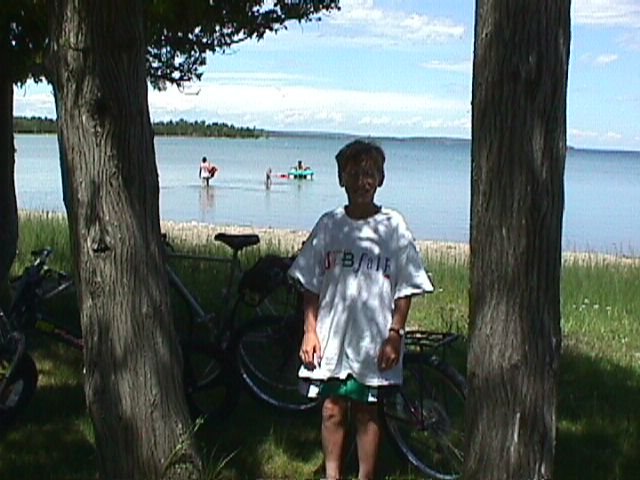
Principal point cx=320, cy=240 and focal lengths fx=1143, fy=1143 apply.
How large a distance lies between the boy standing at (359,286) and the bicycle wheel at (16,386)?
5.65 ft

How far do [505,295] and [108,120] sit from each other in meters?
1.64

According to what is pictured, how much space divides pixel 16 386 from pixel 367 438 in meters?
1.91

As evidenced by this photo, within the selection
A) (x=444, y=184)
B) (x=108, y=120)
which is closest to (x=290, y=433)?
(x=108, y=120)

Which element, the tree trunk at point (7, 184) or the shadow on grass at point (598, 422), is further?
the tree trunk at point (7, 184)

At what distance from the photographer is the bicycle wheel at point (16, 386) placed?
18.4 ft

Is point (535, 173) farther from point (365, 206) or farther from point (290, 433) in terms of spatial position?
point (290, 433)

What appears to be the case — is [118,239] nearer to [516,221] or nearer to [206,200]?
[516,221]

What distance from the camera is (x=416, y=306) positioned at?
34.8 ft

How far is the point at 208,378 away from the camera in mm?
6047

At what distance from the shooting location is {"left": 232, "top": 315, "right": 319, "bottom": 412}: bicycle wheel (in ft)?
19.9

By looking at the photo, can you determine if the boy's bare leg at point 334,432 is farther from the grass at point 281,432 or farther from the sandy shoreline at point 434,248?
the sandy shoreline at point 434,248

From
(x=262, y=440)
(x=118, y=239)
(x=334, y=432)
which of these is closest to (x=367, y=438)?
(x=334, y=432)

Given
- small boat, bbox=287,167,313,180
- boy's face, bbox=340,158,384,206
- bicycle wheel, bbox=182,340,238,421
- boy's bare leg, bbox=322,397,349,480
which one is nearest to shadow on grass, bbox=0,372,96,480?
bicycle wheel, bbox=182,340,238,421

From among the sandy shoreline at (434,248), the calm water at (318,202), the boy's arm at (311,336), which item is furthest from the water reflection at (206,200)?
the boy's arm at (311,336)
